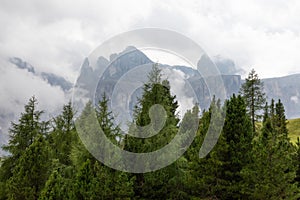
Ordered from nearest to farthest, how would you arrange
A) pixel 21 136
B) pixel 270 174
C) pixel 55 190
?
pixel 270 174 < pixel 55 190 < pixel 21 136

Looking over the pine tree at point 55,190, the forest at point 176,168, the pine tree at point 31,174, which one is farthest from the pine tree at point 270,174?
the pine tree at point 31,174

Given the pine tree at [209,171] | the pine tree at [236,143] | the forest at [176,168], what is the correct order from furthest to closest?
1. the pine tree at [209,171]
2. the pine tree at [236,143]
3. the forest at [176,168]

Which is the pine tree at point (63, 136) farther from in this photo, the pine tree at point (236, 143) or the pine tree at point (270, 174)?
the pine tree at point (270, 174)

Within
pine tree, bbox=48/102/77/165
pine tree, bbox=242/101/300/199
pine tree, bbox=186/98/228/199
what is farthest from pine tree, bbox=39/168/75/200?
pine tree, bbox=48/102/77/165

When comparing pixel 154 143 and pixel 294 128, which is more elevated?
pixel 294 128

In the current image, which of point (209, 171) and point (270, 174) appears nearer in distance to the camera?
point (270, 174)

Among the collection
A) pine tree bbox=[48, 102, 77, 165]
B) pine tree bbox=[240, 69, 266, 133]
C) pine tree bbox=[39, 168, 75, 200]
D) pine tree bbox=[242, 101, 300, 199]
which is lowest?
pine tree bbox=[39, 168, 75, 200]

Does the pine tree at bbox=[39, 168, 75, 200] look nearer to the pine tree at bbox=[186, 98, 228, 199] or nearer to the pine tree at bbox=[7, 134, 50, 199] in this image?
the pine tree at bbox=[7, 134, 50, 199]

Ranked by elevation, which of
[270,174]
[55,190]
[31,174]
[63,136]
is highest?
[63,136]

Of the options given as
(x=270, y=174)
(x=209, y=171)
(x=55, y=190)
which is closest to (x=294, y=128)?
(x=209, y=171)

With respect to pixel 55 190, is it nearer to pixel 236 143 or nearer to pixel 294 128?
pixel 236 143

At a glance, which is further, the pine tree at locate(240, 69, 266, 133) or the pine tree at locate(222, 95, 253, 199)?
the pine tree at locate(240, 69, 266, 133)

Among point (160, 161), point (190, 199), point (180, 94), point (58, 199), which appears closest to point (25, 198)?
point (58, 199)

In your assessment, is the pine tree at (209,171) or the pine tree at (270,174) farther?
the pine tree at (209,171)
